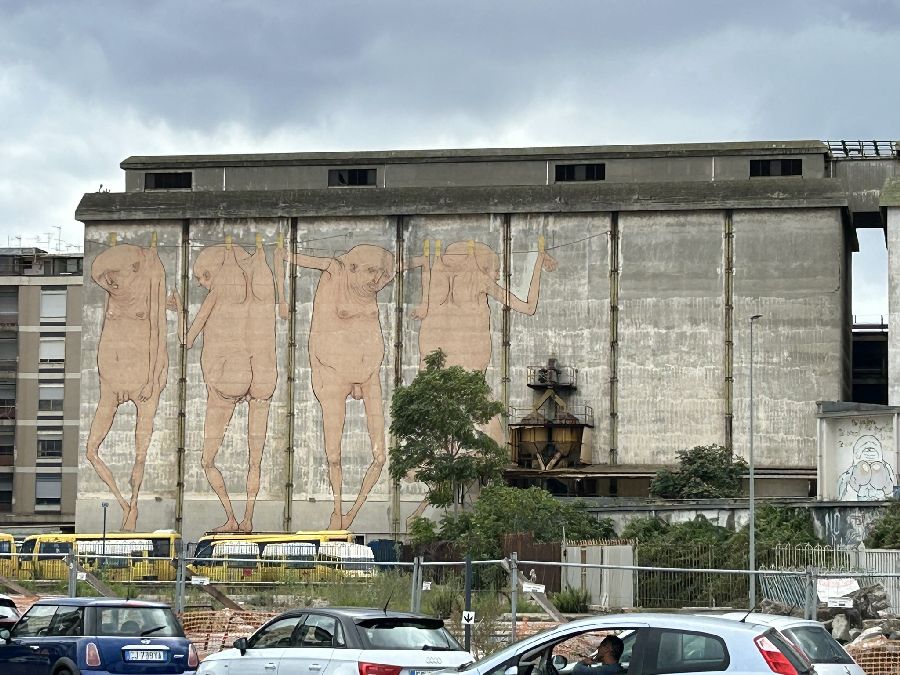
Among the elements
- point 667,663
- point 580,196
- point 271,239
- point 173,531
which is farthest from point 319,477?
point 667,663

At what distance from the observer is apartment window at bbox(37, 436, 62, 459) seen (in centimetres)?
9419

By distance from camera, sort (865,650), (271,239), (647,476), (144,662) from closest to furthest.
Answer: (144,662) → (865,650) → (647,476) → (271,239)

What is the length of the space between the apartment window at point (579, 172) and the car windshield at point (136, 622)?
193 feet

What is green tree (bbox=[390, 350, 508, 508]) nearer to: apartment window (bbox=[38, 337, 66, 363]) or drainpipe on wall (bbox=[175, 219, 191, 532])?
drainpipe on wall (bbox=[175, 219, 191, 532])

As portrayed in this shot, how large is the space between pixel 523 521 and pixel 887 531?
48.2 feet

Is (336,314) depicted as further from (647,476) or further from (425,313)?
(647,476)

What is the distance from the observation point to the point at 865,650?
2222cm

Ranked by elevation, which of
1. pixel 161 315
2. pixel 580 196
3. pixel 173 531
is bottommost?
pixel 173 531

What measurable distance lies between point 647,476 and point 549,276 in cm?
1064

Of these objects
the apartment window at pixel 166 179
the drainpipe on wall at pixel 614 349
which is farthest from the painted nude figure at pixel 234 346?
the drainpipe on wall at pixel 614 349

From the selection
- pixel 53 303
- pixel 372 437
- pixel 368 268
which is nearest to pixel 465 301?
pixel 368 268

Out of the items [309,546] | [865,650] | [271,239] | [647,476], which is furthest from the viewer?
[271,239]

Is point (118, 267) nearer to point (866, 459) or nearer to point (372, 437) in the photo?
point (372, 437)

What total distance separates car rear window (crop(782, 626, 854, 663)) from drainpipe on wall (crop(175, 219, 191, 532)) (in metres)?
62.3
